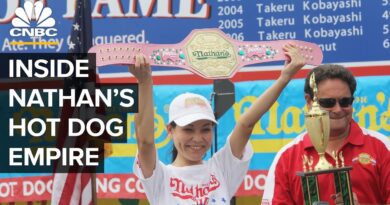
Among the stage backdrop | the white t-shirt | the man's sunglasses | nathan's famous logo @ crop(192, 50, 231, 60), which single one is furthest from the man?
the stage backdrop

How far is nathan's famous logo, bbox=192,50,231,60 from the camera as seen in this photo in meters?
3.27

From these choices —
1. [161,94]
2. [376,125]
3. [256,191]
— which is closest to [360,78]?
[376,125]

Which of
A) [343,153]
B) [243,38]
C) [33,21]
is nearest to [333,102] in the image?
[343,153]

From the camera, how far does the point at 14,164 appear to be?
5.05 meters

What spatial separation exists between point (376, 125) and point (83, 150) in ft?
6.11

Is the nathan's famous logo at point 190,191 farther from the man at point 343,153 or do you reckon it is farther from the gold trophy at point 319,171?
the gold trophy at point 319,171

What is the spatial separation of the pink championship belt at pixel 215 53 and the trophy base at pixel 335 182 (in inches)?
23.5

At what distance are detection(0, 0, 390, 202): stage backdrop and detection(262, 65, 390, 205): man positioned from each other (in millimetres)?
1822

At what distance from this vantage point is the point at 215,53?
10.8 ft

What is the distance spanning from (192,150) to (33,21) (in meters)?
2.65

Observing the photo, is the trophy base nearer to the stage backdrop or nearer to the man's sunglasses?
the man's sunglasses

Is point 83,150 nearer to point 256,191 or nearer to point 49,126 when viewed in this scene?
point 49,126

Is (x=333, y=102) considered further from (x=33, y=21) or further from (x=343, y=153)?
(x=33, y=21)

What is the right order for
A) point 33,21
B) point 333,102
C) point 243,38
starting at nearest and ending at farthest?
point 333,102 → point 243,38 → point 33,21
